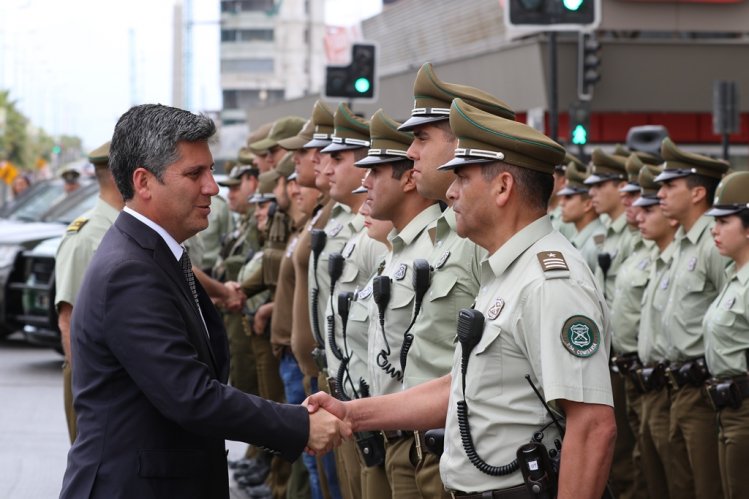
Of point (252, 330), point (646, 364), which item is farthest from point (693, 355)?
point (252, 330)

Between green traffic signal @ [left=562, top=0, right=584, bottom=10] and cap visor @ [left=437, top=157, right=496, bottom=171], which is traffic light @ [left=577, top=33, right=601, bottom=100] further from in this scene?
cap visor @ [left=437, top=157, right=496, bottom=171]

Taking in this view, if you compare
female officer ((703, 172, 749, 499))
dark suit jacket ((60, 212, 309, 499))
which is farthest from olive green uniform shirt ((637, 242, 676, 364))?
dark suit jacket ((60, 212, 309, 499))

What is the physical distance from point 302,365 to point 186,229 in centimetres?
375

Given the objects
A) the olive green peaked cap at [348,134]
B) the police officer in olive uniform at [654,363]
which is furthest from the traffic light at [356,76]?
the olive green peaked cap at [348,134]

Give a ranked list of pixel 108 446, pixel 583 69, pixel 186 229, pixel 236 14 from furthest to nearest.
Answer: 1. pixel 236 14
2. pixel 583 69
3. pixel 186 229
4. pixel 108 446

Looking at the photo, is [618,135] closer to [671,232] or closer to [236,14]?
[671,232]

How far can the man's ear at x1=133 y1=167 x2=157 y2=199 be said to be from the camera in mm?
4047

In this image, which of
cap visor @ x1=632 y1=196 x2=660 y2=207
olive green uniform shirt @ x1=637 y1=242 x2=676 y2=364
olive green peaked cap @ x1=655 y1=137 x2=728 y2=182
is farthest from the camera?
cap visor @ x1=632 y1=196 x2=660 y2=207

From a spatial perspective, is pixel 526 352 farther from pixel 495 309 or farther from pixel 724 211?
pixel 724 211

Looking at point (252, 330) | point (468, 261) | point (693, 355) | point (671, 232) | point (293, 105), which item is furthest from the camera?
point (293, 105)

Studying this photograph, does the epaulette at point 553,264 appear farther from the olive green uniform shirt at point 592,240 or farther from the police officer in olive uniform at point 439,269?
the olive green uniform shirt at point 592,240

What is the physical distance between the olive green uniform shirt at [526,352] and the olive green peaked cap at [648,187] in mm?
4376

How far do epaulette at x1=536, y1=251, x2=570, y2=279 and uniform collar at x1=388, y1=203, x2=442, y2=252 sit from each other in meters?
1.84

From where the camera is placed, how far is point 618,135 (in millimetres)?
27078
